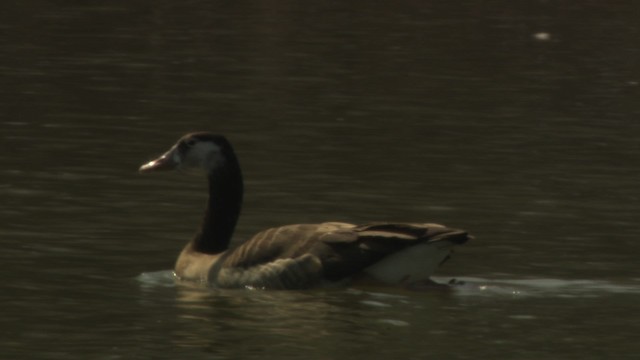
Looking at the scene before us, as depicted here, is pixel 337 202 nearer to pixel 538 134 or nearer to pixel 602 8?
pixel 538 134

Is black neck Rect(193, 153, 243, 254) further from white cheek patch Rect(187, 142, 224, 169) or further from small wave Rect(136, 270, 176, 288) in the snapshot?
small wave Rect(136, 270, 176, 288)

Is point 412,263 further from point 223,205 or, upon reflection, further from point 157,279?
point 223,205

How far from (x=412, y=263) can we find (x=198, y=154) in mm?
2684

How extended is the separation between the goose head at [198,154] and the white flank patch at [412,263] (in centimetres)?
217

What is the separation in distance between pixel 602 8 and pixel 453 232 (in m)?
25.7

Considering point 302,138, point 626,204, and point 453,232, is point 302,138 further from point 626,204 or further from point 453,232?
point 453,232

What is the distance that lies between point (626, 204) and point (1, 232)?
5.65 m

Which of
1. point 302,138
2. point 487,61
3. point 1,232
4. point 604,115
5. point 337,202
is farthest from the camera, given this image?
point 487,61

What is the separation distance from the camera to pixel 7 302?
17547mm

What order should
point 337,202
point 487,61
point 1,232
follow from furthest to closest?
point 487,61
point 337,202
point 1,232

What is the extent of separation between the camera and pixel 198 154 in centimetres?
2005

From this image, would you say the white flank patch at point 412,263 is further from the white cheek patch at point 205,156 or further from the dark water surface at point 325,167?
the white cheek patch at point 205,156

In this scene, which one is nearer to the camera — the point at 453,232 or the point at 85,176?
the point at 453,232

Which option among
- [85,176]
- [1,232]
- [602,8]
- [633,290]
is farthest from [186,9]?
[633,290]
